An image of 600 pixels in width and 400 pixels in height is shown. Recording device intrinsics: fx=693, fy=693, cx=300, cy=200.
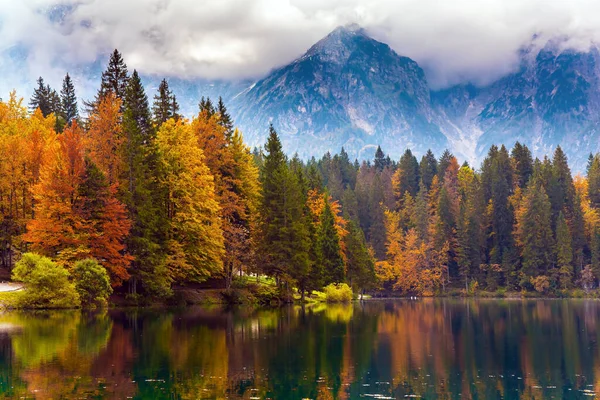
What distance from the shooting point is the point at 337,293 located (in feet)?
291

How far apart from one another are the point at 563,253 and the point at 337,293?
55.3 m

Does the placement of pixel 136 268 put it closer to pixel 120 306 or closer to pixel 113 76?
pixel 120 306

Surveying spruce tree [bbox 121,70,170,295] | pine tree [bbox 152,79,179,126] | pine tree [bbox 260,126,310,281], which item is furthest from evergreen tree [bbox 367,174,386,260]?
spruce tree [bbox 121,70,170,295]

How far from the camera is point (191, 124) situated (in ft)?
251

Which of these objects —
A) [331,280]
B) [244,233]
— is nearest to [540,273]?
[331,280]

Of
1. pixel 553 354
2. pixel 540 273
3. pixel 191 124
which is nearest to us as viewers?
pixel 553 354

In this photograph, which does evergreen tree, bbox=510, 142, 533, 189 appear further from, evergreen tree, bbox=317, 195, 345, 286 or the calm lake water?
the calm lake water

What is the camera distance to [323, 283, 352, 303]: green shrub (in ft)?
289

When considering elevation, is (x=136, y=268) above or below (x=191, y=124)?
below

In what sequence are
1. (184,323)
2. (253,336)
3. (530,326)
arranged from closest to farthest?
(253,336) < (184,323) < (530,326)

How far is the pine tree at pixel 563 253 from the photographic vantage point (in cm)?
12362

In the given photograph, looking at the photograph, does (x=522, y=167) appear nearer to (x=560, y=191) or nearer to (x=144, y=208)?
(x=560, y=191)

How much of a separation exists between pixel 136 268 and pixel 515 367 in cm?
3988

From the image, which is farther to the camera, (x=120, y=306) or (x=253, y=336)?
(x=120, y=306)
